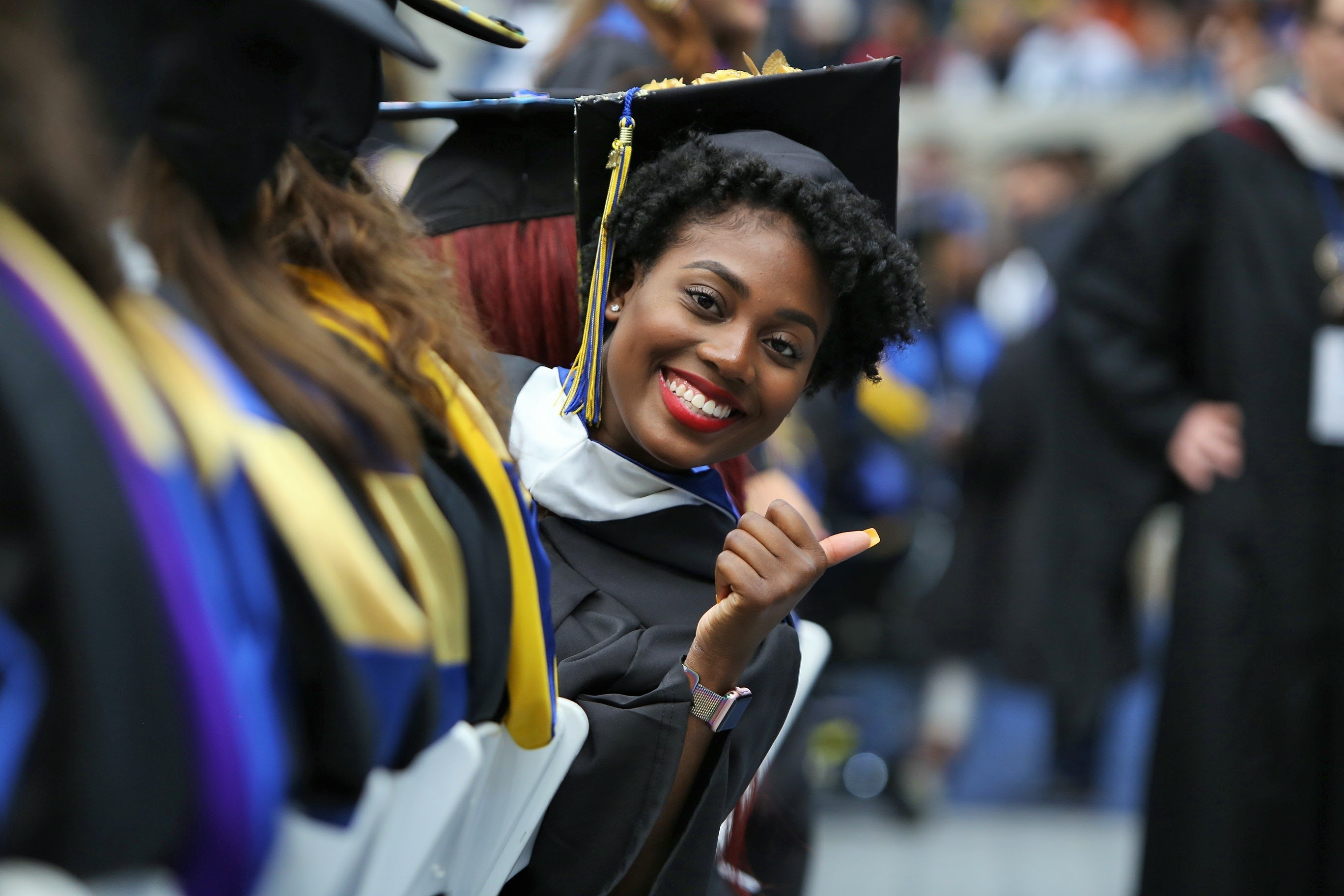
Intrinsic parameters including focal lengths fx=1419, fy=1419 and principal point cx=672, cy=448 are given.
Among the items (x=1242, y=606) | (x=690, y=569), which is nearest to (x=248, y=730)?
(x=690, y=569)

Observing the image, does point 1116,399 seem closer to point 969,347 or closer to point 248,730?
point 969,347

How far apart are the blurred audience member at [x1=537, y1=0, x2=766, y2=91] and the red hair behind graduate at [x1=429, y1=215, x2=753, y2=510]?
2.32 ft

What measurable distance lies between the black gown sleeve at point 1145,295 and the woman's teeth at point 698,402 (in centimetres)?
231

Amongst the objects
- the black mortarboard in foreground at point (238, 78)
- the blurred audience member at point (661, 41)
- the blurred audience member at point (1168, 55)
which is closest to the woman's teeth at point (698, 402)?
the black mortarboard in foreground at point (238, 78)

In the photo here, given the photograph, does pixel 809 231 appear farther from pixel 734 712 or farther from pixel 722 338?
pixel 734 712

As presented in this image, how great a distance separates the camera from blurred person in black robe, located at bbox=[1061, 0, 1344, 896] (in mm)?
3318

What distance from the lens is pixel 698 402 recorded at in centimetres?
171

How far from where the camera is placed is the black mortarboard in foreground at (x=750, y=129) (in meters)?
1.74

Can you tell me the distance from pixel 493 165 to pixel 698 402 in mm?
659

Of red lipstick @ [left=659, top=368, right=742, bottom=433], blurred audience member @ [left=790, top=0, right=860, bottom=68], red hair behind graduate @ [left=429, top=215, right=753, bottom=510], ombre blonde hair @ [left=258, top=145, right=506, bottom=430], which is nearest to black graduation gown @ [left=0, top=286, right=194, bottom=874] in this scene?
ombre blonde hair @ [left=258, top=145, right=506, bottom=430]

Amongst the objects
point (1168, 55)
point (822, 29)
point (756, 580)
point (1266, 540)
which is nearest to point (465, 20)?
point (756, 580)

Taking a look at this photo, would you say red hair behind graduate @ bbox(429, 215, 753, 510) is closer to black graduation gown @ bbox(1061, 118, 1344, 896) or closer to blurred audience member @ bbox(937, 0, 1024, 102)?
black graduation gown @ bbox(1061, 118, 1344, 896)

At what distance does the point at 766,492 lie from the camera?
246cm

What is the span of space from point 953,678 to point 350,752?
15.5 feet
